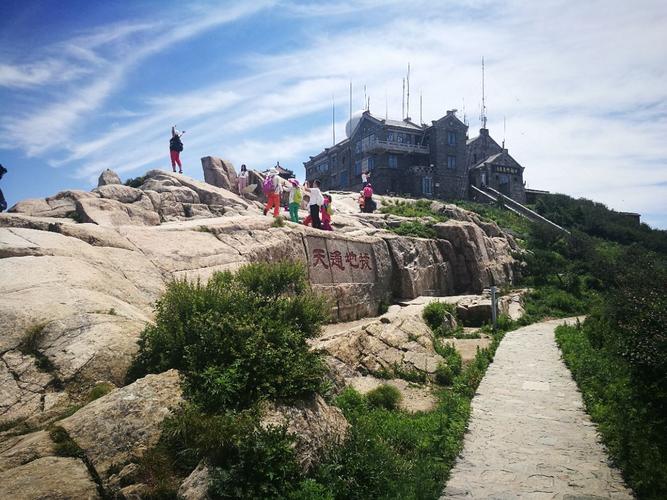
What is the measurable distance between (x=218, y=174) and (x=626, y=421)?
2742cm

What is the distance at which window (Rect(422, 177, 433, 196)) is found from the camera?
1940 inches

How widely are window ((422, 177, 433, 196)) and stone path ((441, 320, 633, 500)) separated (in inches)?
1505

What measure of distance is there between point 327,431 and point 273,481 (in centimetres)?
125

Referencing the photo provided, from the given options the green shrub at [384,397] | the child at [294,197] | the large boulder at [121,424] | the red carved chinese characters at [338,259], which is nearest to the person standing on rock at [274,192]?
the child at [294,197]

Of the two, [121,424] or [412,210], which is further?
[412,210]

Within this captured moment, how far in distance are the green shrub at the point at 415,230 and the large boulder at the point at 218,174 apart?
12.1 meters

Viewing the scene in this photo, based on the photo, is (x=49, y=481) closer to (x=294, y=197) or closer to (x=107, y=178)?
(x=294, y=197)

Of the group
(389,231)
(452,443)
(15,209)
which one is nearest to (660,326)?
→ (452,443)

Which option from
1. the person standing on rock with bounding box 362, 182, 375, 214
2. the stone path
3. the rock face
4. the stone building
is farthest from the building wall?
the rock face

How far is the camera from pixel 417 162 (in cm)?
5091

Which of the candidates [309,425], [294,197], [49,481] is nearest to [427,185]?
[294,197]

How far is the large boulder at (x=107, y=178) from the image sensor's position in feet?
82.2

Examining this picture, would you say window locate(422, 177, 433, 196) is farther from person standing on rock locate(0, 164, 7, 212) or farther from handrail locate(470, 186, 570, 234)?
person standing on rock locate(0, 164, 7, 212)

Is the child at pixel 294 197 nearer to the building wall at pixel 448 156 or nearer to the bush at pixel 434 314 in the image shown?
the bush at pixel 434 314
